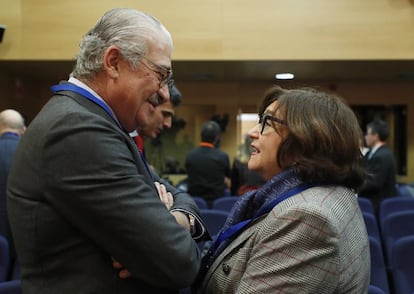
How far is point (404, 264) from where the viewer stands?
8.97ft

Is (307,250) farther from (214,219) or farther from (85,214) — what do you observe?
(214,219)

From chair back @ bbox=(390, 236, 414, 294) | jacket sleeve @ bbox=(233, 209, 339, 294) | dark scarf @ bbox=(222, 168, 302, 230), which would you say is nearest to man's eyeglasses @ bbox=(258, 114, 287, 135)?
dark scarf @ bbox=(222, 168, 302, 230)

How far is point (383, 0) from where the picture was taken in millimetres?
5785

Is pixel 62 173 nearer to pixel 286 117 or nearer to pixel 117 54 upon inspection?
pixel 117 54

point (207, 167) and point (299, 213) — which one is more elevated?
point (299, 213)

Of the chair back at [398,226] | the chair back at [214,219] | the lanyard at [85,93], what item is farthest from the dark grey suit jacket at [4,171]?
the chair back at [398,226]

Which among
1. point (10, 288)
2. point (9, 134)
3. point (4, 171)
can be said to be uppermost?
point (9, 134)

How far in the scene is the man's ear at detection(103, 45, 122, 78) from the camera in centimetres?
113

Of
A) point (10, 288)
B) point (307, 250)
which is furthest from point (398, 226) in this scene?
point (10, 288)

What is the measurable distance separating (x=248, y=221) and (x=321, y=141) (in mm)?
321

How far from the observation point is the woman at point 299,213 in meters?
1.16

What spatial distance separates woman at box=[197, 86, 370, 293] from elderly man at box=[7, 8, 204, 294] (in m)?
0.23

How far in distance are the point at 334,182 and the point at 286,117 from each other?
0.78 feet

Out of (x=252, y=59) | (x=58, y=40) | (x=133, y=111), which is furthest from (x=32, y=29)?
(x=133, y=111)
